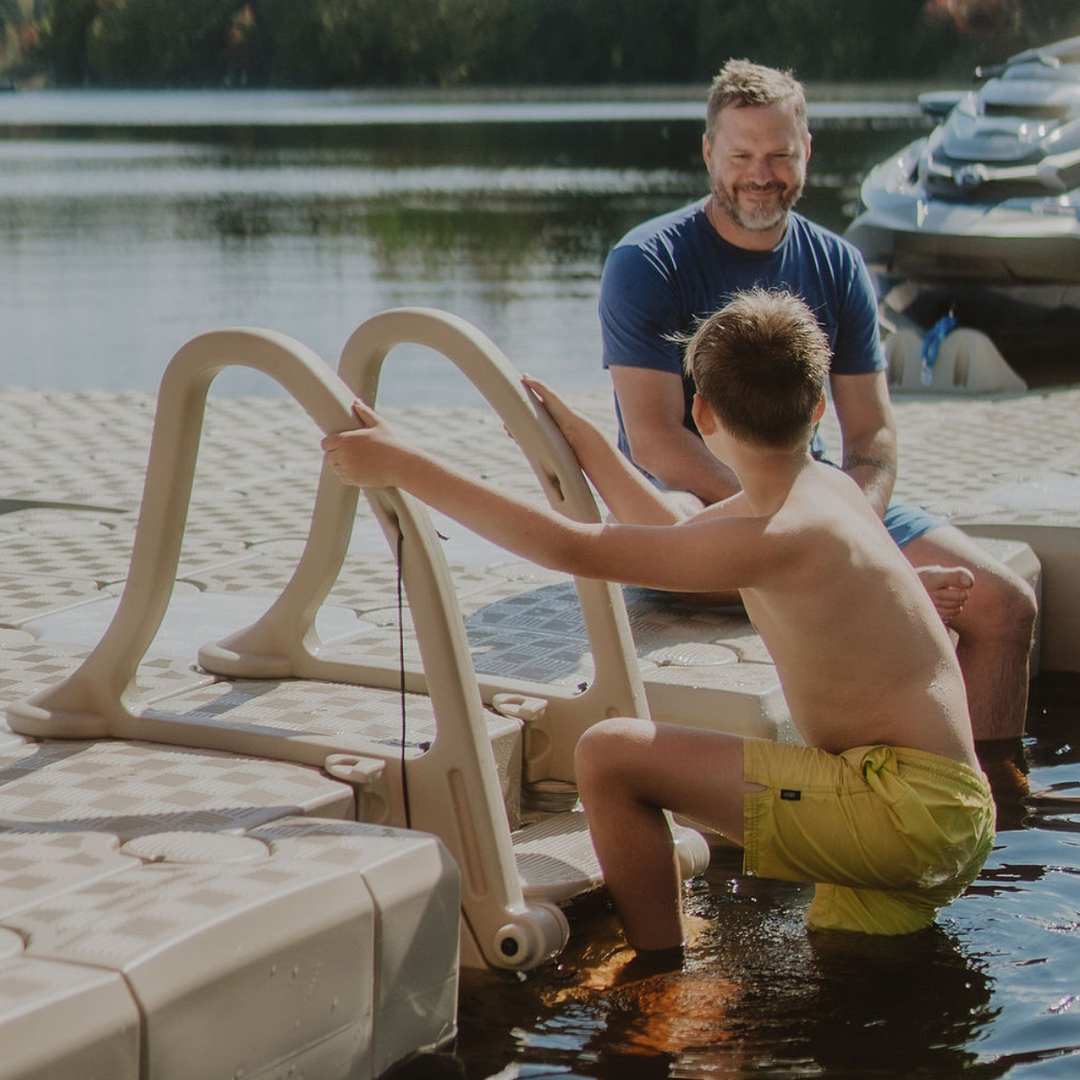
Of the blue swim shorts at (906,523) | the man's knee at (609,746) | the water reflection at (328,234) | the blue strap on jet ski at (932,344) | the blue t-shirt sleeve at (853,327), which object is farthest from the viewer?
the water reflection at (328,234)

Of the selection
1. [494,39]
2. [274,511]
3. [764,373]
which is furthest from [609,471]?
[494,39]

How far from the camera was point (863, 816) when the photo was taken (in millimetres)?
2881

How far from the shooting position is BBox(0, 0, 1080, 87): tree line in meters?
57.4

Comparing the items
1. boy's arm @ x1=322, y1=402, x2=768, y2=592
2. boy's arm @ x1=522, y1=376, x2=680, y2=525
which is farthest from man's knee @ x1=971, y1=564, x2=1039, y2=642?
boy's arm @ x1=322, y1=402, x2=768, y2=592

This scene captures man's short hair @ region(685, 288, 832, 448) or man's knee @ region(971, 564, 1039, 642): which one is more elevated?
man's short hair @ region(685, 288, 832, 448)

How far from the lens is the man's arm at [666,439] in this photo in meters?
4.06

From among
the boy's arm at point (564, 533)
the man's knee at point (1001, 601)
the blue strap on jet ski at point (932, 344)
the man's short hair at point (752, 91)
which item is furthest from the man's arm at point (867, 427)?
the blue strap on jet ski at point (932, 344)

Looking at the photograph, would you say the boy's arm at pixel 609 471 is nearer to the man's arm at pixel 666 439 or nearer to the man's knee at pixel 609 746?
the man's knee at pixel 609 746

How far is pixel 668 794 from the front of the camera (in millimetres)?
2996

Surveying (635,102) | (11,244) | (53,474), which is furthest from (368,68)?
(53,474)

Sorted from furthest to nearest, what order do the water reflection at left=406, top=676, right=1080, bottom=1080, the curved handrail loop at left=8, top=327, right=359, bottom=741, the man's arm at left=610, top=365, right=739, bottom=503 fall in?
the man's arm at left=610, top=365, right=739, bottom=503
the curved handrail loop at left=8, top=327, right=359, bottom=741
the water reflection at left=406, top=676, right=1080, bottom=1080

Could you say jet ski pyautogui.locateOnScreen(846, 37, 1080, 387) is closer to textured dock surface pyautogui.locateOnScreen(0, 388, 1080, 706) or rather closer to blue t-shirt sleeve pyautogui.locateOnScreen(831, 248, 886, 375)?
textured dock surface pyautogui.locateOnScreen(0, 388, 1080, 706)

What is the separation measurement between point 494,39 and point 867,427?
67732 millimetres

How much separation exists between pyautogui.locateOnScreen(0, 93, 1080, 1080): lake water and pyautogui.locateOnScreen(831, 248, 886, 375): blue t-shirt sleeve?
3.36 feet
